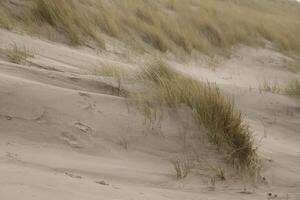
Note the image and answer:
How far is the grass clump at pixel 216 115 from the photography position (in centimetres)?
323

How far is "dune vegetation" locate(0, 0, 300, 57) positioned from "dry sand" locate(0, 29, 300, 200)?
2083 mm

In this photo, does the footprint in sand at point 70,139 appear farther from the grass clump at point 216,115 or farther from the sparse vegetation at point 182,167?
the grass clump at point 216,115

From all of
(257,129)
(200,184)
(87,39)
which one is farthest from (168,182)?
(87,39)

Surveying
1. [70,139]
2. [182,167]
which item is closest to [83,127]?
[70,139]

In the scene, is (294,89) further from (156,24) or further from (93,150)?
(156,24)

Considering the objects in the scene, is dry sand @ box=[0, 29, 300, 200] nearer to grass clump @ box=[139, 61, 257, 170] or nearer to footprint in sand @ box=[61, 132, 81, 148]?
footprint in sand @ box=[61, 132, 81, 148]

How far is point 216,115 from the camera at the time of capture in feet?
11.0

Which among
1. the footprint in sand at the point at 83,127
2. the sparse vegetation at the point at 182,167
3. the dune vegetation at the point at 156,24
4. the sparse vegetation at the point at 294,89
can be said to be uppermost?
the dune vegetation at the point at 156,24

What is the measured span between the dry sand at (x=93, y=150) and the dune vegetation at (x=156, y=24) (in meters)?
2.08

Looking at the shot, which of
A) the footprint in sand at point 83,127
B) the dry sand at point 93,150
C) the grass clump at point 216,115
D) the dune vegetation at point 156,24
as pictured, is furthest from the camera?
the dune vegetation at point 156,24

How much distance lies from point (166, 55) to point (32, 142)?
518 cm

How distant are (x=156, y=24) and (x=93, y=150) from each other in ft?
20.5

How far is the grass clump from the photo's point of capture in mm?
3234

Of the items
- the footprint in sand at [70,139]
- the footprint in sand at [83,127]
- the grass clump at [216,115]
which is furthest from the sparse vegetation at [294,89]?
the footprint in sand at [70,139]
